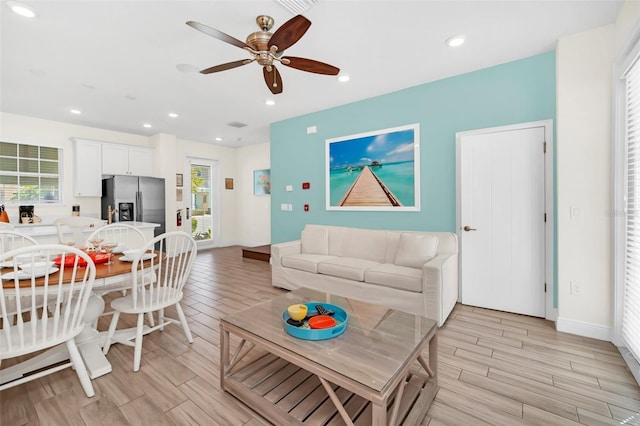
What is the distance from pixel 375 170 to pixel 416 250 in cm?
143

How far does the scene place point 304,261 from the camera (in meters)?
3.55

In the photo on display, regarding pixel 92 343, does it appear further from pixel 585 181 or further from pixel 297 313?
pixel 585 181

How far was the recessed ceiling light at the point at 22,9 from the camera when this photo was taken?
2.11 metres

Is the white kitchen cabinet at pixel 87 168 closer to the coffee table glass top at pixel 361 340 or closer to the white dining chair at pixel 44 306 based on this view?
the white dining chair at pixel 44 306

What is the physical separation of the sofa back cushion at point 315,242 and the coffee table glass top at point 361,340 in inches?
70.0

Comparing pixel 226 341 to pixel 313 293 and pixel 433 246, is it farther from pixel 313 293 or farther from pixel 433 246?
pixel 433 246

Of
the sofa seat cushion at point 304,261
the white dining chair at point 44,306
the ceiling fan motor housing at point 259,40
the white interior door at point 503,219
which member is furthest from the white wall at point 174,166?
the white interior door at point 503,219

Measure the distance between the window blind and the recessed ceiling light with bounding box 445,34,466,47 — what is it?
1252 mm

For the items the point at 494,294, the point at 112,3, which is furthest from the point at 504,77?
the point at 112,3

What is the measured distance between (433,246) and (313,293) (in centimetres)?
152

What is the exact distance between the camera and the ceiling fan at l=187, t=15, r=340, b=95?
1.87 m

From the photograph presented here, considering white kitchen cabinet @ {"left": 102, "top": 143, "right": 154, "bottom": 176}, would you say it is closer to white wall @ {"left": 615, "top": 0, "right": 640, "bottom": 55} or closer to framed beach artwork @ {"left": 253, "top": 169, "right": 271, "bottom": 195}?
framed beach artwork @ {"left": 253, "top": 169, "right": 271, "bottom": 195}

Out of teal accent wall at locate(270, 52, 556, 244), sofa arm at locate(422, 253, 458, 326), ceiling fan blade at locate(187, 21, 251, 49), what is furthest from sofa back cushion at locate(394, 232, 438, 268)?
ceiling fan blade at locate(187, 21, 251, 49)

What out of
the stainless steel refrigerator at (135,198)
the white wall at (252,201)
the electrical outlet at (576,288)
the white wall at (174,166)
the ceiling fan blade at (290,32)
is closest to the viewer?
the ceiling fan blade at (290,32)
